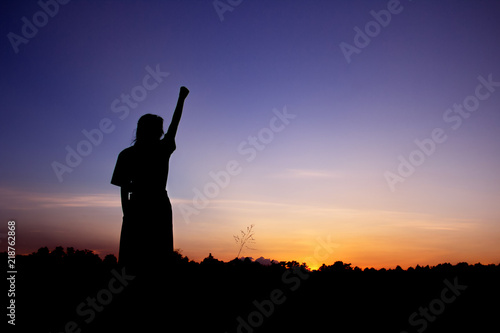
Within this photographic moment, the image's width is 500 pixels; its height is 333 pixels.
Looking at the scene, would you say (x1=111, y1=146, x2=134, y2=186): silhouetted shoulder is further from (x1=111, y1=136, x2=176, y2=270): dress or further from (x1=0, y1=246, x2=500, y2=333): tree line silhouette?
(x1=0, y1=246, x2=500, y2=333): tree line silhouette

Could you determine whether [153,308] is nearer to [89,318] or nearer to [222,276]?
[89,318]

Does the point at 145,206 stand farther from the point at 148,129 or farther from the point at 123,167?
the point at 148,129

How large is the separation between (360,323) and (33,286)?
5.78 m

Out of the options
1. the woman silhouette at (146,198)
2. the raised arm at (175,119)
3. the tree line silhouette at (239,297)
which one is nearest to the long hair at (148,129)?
the woman silhouette at (146,198)

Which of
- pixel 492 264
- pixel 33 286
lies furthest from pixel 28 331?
pixel 492 264

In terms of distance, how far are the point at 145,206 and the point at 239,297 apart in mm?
3137

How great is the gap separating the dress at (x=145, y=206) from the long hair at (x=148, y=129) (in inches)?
3.0

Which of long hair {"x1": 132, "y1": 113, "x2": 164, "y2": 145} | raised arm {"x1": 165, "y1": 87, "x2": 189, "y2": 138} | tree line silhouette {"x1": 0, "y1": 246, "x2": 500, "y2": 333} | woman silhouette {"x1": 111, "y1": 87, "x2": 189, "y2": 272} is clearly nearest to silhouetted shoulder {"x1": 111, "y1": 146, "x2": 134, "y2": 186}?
woman silhouette {"x1": 111, "y1": 87, "x2": 189, "y2": 272}

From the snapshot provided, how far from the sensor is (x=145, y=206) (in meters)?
3.30

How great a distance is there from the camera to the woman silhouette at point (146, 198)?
327 cm

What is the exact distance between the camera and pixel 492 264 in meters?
7.51

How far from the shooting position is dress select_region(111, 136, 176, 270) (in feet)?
10.7

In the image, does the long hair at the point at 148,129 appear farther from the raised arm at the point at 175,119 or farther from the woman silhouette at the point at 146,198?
the raised arm at the point at 175,119

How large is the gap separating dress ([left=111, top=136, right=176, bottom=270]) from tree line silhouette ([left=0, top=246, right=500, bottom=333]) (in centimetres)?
18
